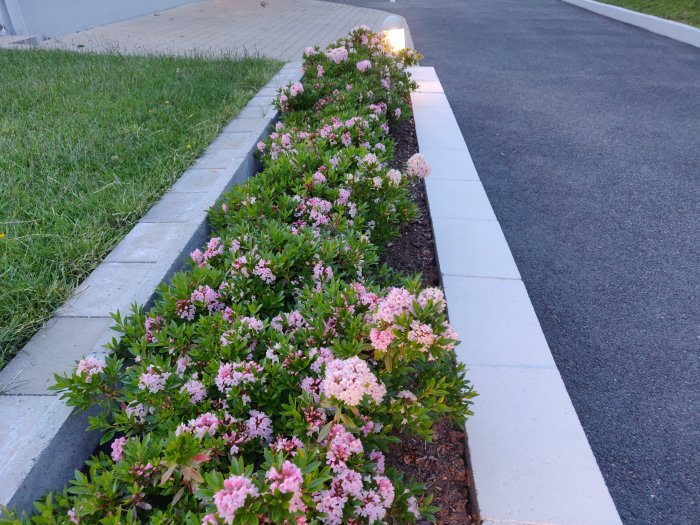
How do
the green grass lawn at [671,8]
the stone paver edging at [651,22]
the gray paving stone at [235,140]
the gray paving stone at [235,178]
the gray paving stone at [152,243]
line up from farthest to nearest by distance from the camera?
the green grass lawn at [671,8] < the stone paver edging at [651,22] < the gray paving stone at [235,140] < the gray paving stone at [235,178] < the gray paving stone at [152,243]

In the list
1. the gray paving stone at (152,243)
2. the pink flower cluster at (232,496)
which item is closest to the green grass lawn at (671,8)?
the gray paving stone at (152,243)

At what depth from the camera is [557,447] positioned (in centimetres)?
217

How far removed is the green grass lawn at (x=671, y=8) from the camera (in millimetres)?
12777

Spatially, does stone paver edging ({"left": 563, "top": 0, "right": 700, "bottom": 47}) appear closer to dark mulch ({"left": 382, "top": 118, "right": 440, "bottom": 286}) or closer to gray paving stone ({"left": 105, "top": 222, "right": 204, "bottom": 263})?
dark mulch ({"left": 382, "top": 118, "right": 440, "bottom": 286})

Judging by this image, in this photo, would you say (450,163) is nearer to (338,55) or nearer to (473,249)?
(473,249)

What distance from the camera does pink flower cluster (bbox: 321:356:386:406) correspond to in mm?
1509

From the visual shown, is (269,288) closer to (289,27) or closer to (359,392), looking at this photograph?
(359,392)

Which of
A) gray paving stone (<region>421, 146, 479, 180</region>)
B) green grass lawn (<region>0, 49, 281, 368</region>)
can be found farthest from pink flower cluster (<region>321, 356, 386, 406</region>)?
gray paving stone (<region>421, 146, 479, 180</region>)

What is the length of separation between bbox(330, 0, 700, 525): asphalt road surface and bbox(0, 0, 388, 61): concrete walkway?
3.26m

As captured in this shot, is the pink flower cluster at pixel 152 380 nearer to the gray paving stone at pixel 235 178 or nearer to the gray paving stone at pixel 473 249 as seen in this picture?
the gray paving stone at pixel 235 178

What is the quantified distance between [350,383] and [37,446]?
3.47 ft

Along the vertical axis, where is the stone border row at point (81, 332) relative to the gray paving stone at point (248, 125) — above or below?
below

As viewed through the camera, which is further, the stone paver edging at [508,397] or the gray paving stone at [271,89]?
the gray paving stone at [271,89]

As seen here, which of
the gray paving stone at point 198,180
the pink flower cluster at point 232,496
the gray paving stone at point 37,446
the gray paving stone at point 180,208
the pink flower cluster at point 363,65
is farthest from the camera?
the pink flower cluster at point 363,65
